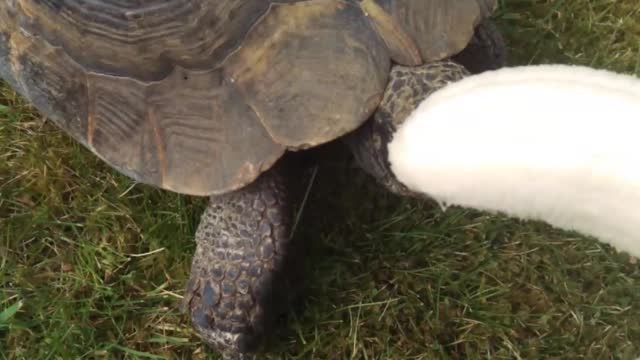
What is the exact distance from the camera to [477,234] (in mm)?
2008

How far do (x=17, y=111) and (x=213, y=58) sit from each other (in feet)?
3.02

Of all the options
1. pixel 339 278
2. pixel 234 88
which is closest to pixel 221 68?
pixel 234 88

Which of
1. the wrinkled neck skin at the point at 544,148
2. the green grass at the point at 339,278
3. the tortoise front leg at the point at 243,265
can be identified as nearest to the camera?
the wrinkled neck skin at the point at 544,148

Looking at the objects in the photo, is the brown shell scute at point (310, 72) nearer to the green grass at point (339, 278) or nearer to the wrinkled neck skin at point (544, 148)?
the wrinkled neck skin at point (544, 148)

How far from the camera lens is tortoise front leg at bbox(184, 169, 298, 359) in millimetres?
1765

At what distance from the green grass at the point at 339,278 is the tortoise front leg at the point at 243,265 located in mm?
143

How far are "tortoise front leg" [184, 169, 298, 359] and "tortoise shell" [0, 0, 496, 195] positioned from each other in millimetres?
159

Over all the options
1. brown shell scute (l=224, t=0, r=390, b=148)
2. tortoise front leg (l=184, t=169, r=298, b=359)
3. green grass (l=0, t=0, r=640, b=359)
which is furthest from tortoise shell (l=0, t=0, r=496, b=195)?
green grass (l=0, t=0, r=640, b=359)

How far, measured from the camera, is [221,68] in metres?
1.62

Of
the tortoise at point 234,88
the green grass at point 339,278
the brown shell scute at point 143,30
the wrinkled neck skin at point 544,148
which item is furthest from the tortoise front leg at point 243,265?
the wrinkled neck skin at point 544,148

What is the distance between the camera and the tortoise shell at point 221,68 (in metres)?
1.58

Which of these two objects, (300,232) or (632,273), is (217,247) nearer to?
(300,232)

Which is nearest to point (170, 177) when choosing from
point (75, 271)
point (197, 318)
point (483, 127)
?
point (197, 318)

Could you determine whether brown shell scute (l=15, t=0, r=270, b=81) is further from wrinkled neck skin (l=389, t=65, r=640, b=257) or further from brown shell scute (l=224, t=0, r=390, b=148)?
wrinkled neck skin (l=389, t=65, r=640, b=257)
